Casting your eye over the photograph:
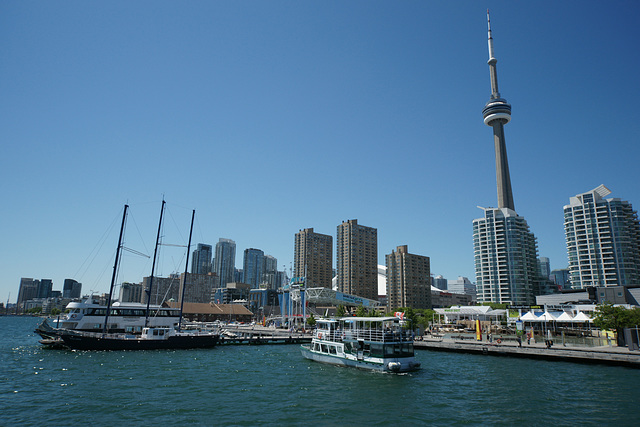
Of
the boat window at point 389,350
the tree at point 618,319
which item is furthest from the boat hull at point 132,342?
the tree at point 618,319

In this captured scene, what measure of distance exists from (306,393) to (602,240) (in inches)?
6032

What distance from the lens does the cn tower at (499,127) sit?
173 m

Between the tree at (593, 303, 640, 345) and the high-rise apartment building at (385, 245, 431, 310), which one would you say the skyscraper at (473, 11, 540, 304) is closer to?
the high-rise apartment building at (385, 245, 431, 310)

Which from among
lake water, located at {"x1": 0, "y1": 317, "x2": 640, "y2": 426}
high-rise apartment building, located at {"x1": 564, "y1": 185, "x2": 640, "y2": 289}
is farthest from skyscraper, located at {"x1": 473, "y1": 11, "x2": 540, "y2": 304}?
lake water, located at {"x1": 0, "y1": 317, "x2": 640, "y2": 426}

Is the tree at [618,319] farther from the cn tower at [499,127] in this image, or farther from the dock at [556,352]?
the cn tower at [499,127]

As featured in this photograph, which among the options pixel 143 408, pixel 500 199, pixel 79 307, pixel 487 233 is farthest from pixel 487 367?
pixel 500 199

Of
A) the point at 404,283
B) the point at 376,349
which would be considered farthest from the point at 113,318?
the point at 404,283

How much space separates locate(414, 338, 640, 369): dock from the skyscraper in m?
106

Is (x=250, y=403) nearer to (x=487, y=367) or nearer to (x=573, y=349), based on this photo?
(x=487, y=367)

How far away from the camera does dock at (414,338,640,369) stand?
43.2 metres

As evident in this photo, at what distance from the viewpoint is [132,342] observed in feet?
194

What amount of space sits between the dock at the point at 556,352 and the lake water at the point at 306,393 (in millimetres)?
1551

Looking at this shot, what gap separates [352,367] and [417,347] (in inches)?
962

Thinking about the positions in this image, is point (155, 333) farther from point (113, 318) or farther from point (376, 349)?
point (376, 349)
